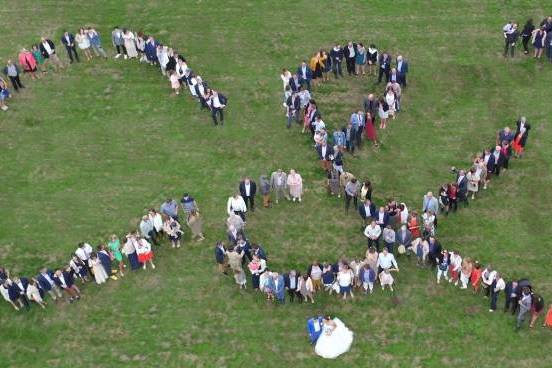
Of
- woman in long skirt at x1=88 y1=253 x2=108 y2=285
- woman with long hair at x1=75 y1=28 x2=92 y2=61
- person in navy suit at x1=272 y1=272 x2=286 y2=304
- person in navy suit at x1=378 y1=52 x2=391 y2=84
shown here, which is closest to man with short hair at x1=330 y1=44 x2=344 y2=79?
person in navy suit at x1=378 y1=52 x2=391 y2=84

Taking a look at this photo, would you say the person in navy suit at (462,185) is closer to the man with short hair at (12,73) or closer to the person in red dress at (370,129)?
the person in red dress at (370,129)

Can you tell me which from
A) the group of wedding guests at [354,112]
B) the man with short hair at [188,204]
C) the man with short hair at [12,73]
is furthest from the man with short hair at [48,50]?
the man with short hair at [188,204]

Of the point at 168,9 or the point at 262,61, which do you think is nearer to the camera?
the point at 262,61

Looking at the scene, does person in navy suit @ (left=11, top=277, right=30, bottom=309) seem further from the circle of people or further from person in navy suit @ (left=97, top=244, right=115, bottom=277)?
person in navy suit @ (left=97, top=244, right=115, bottom=277)

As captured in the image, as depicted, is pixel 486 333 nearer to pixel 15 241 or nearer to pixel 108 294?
pixel 108 294

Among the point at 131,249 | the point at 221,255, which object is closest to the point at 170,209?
the point at 131,249

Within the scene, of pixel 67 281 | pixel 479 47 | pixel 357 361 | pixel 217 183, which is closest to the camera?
pixel 357 361

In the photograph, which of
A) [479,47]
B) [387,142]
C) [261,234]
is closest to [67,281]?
[261,234]
